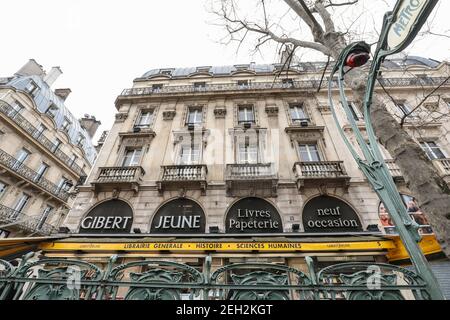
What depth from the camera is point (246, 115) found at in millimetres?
13188

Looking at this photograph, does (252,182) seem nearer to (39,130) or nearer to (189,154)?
(189,154)

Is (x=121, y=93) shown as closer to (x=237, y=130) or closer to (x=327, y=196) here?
(x=237, y=130)

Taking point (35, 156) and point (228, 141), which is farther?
point (35, 156)

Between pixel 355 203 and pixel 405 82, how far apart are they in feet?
39.5

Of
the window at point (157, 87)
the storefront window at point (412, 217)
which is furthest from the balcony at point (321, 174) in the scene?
the window at point (157, 87)

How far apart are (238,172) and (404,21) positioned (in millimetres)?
8007

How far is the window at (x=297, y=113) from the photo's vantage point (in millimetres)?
12359

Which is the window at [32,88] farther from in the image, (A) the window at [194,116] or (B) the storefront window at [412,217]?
(B) the storefront window at [412,217]

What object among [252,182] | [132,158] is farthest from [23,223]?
[252,182]

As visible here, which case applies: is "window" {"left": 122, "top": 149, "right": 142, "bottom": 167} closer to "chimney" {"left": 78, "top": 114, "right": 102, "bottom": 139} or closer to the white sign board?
the white sign board

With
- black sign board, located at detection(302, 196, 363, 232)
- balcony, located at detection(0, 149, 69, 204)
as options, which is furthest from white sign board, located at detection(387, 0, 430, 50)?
balcony, located at detection(0, 149, 69, 204)

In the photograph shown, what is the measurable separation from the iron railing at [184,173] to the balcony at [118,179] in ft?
4.13

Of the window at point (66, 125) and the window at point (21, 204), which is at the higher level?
the window at point (66, 125)

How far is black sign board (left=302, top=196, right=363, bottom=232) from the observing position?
819cm
